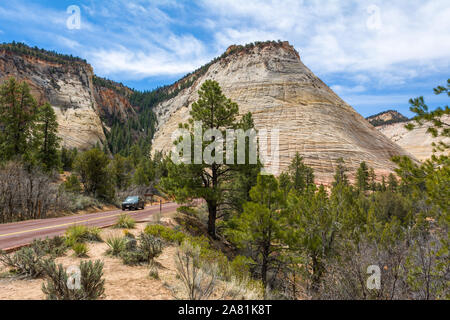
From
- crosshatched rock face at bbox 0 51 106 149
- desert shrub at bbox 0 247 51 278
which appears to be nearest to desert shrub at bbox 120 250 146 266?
desert shrub at bbox 0 247 51 278

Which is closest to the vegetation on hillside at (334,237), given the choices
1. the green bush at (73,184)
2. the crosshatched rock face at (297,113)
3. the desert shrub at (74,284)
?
the desert shrub at (74,284)

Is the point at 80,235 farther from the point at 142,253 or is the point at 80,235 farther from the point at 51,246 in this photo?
the point at 142,253

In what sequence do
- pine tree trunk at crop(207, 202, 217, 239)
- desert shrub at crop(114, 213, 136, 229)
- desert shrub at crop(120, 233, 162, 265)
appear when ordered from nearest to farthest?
desert shrub at crop(120, 233, 162, 265) < desert shrub at crop(114, 213, 136, 229) < pine tree trunk at crop(207, 202, 217, 239)

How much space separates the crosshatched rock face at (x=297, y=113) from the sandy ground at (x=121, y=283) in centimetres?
4198

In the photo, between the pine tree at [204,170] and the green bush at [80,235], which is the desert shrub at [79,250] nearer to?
the green bush at [80,235]

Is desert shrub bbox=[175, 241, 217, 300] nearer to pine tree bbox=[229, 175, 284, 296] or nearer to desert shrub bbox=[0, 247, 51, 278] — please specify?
desert shrub bbox=[0, 247, 51, 278]

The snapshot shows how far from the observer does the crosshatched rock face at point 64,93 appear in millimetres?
69812

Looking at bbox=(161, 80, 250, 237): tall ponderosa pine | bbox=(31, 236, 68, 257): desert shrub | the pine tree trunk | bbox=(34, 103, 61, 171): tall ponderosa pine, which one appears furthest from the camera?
bbox=(34, 103, 61, 171): tall ponderosa pine

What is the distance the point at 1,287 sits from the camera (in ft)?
15.6

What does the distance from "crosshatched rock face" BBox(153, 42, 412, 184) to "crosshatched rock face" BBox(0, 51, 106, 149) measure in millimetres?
23462

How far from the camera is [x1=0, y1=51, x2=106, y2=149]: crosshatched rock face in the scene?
6981 cm

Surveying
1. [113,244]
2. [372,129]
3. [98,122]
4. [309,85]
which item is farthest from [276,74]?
[113,244]

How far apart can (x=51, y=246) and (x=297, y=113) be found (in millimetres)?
57441

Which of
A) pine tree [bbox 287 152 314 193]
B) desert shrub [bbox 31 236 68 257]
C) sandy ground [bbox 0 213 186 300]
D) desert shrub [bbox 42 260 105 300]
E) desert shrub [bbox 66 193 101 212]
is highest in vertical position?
pine tree [bbox 287 152 314 193]
